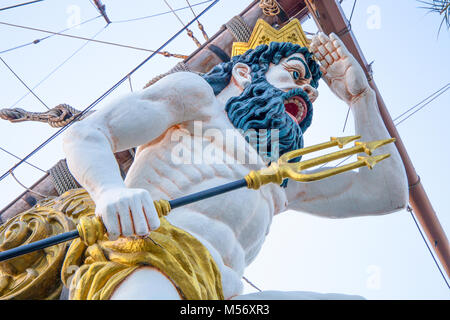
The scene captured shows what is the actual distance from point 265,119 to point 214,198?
19.6 inches

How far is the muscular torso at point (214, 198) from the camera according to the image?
1.93 metres

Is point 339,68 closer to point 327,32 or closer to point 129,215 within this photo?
point 327,32

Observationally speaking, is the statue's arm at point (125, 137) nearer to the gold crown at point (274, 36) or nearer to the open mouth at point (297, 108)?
the open mouth at point (297, 108)

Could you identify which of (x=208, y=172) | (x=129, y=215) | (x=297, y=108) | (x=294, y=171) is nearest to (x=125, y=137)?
(x=208, y=172)

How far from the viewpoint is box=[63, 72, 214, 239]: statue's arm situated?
1.57m

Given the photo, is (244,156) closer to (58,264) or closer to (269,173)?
(269,173)

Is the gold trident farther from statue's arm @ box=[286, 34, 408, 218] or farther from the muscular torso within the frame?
statue's arm @ box=[286, 34, 408, 218]

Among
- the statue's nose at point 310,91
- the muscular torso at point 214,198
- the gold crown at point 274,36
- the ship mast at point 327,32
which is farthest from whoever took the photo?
the ship mast at point 327,32

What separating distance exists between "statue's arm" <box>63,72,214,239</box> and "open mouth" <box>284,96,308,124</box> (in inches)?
15.3

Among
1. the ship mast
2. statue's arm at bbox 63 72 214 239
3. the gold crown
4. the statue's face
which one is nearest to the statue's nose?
the statue's face

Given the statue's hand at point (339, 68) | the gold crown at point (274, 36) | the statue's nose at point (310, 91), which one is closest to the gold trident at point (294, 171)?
the statue's nose at point (310, 91)

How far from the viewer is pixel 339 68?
2770mm

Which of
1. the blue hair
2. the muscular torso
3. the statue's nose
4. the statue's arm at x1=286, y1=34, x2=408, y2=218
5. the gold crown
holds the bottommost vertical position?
the statue's arm at x1=286, y1=34, x2=408, y2=218

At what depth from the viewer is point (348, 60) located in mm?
2736
